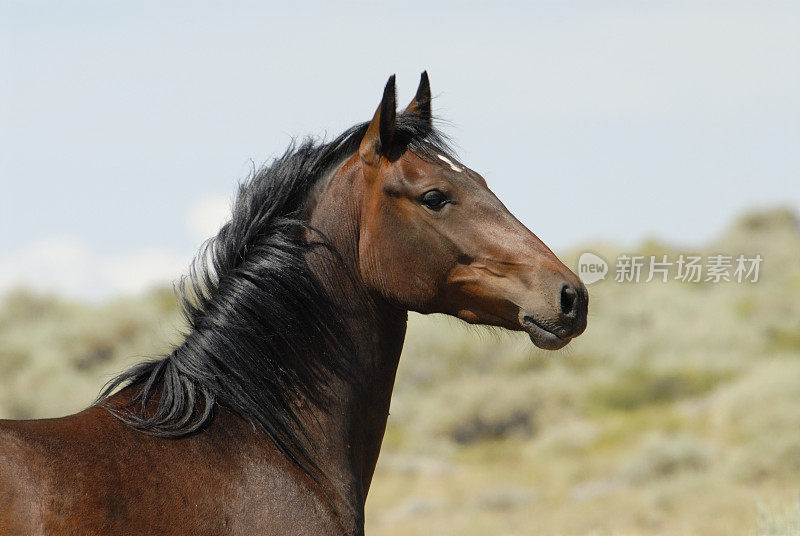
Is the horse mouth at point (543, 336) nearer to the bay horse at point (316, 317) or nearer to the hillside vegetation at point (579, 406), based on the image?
the bay horse at point (316, 317)

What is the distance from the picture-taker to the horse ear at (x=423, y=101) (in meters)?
3.42

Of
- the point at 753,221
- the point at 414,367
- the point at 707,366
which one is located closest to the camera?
the point at 707,366

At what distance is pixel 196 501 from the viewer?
2.62 m

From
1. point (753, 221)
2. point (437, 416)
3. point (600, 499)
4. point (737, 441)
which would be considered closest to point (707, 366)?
point (737, 441)

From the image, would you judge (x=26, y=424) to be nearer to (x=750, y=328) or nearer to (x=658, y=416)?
(x=658, y=416)

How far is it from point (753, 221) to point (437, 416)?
2795cm

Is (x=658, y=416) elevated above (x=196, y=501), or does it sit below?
below

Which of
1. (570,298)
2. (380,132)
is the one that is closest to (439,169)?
(380,132)

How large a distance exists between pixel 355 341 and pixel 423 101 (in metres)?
1.05

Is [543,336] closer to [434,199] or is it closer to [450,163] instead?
[434,199]

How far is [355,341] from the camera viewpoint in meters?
3.06

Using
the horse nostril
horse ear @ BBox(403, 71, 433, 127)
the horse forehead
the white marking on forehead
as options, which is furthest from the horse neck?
the horse nostril

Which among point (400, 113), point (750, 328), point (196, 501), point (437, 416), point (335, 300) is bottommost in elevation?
point (750, 328)

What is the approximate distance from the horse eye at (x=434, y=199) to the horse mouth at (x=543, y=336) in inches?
19.7
